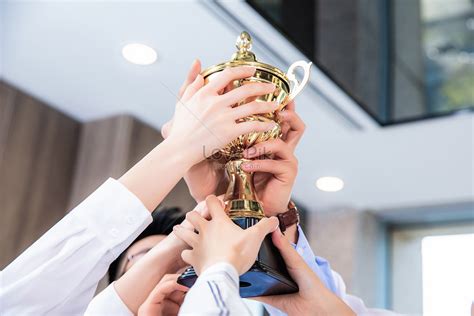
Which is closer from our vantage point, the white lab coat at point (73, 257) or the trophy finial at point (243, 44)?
the white lab coat at point (73, 257)

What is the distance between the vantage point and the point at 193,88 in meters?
0.62

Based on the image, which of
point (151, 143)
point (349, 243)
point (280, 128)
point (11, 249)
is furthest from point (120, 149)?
point (280, 128)

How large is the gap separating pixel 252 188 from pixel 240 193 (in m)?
0.02

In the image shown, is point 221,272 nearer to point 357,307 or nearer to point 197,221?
point 197,221

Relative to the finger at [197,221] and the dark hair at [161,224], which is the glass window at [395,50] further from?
the finger at [197,221]

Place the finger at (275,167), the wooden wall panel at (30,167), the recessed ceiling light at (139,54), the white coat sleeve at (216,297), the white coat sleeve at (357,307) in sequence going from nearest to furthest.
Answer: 1. the white coat sleeve at (216,297)
2. the finger at (275,167)
3. the white coat sleeve at (357,307)
4. the recessed ceiling light at (139,54)
5. the wooden wall panel at (30,167)

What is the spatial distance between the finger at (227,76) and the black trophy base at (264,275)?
0.42 feet

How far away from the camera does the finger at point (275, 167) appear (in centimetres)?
65

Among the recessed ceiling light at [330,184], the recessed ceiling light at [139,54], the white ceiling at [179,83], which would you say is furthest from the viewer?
the recessed ceiling light at [330,184]

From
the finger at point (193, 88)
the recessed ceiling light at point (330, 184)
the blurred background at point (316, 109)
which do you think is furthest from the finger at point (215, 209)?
the recessed ceiling light at point (330, 184)

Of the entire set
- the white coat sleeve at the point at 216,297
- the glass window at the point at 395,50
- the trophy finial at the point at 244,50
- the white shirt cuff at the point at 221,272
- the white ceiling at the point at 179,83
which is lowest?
the white coat sleeve at the point at 216,297

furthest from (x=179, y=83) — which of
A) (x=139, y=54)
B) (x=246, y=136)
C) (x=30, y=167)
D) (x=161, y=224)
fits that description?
(x=246, y=136)

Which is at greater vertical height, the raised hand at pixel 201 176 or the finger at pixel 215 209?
the raised hand at pixel 201 176

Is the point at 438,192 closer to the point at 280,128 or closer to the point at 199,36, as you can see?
the point at 199,36
